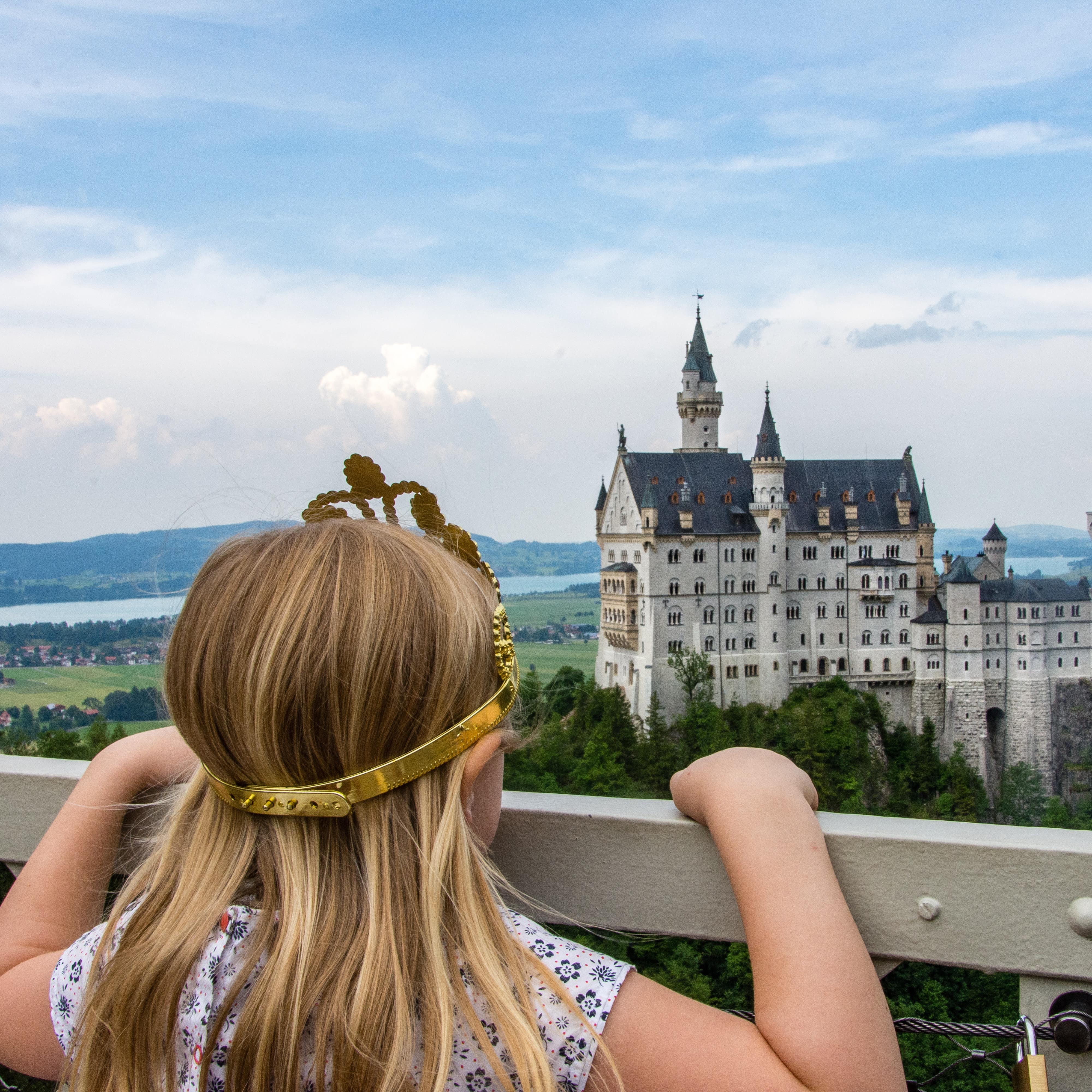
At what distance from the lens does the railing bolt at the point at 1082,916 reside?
0.99 m

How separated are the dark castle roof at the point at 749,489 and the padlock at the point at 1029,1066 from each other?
29.5m

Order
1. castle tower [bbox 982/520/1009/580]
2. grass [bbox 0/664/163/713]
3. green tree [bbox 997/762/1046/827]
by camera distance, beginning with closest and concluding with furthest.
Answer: grass [bbox 0/664/163/713]
green tree [bbox 997/762/1046/827]
castle tower [bbox 982/520/1009/580]

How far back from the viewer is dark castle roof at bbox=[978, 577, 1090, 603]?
31.8m

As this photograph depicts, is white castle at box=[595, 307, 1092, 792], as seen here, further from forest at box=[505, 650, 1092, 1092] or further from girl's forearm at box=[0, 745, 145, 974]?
girl's forearm at box=[0, 745, 145, 974]

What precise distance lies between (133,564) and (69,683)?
9138 millimetres

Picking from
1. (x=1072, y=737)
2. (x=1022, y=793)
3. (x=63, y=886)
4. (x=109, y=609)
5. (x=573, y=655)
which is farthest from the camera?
(x=573, y=655)

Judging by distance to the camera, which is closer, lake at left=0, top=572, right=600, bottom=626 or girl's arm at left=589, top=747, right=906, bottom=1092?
girl's arm at left=589, top=747, right=906, bottom=1092

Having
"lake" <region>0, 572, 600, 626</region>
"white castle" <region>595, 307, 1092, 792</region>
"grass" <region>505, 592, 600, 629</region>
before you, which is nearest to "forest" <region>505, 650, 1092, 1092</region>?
"white castle" <region>595, 307, 1092, 792</region>

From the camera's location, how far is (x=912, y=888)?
103cm

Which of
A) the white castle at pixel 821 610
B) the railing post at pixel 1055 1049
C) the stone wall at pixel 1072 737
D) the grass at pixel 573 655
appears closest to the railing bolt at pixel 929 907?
the railing post at pixel 1055 1049

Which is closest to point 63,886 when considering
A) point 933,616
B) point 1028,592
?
point 933,616

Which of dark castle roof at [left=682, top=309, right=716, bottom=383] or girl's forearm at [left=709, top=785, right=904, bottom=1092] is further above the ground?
dark castle roof at [left=682, top=309, right=716, bottom=383]

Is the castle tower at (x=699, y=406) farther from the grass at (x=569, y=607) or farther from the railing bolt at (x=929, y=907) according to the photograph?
the railing bolt at (x=929, y=907)

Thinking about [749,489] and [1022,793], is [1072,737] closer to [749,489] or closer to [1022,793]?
[1022,793]
